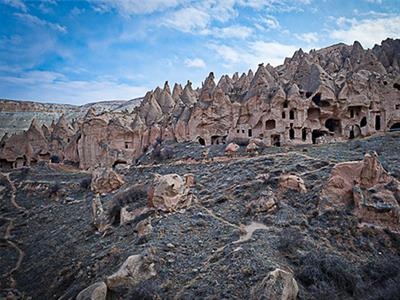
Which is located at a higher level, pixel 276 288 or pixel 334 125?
pixel 334 125

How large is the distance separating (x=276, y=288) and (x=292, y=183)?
834 centimetres

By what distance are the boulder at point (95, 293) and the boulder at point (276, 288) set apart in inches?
187

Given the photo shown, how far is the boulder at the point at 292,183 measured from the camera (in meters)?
16.3

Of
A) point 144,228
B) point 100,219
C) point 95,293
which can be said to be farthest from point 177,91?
point 95,293

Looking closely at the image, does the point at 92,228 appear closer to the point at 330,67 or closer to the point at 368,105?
the point at 368,105

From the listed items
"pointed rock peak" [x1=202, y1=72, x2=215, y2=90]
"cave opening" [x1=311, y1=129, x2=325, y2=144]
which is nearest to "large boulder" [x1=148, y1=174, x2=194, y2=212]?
"cave opening" [x1=311, y1=129, x2=325, y2=144]

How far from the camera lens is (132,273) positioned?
36.7 feet

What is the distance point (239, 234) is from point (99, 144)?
2639cm

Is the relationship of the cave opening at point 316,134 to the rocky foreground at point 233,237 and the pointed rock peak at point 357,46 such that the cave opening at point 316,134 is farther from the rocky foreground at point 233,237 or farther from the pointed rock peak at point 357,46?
the pointed rock peak at point 357,46

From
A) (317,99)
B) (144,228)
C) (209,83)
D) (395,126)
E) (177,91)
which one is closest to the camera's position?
(144,228)

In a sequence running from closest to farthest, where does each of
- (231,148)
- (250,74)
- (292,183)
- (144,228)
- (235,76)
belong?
(144,228), (292,183), (231,148), (250,74), (235,76)

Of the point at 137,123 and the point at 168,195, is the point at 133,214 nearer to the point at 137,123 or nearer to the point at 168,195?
the point at 168,195

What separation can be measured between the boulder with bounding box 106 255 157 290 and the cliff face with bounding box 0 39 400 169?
66.5 ft

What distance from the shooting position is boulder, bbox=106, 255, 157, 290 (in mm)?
10953
